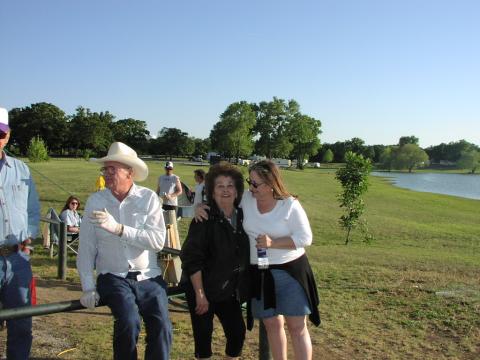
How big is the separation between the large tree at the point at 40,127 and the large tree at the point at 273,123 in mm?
39917

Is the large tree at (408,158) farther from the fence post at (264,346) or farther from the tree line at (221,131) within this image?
the fence post at (264,346)

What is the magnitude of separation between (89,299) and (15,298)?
2.63 ft

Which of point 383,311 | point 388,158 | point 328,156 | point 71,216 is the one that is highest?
point 328,156

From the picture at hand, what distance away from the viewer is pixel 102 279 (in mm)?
3098

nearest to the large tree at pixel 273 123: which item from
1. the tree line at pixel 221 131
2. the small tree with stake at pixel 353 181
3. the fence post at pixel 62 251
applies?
the tree line at pixel 221 131

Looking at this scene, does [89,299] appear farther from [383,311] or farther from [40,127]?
[40,127]

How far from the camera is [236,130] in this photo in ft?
297

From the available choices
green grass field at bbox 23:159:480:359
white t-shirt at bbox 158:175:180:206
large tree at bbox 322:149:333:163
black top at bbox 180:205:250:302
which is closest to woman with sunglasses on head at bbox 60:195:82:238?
green grass field at bbox 23:159:480:359

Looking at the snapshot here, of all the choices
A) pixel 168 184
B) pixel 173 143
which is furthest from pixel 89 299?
pixel 173 143

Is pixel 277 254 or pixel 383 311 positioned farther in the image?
pixel 383 311

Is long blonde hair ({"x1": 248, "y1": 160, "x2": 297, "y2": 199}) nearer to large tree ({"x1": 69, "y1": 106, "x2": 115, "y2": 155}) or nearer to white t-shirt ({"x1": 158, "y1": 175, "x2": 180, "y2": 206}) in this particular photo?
white t-shirt ({"x1": 158, "y1": 175, "x2": 180, "y2": 206})

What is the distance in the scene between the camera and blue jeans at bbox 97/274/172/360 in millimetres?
2941

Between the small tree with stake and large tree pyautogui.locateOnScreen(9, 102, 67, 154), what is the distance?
276 feet

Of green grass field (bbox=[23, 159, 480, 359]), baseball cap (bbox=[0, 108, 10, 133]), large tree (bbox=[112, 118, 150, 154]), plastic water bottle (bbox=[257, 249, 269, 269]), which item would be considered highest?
large tree (bbox=[112, 118, 150, 154])
